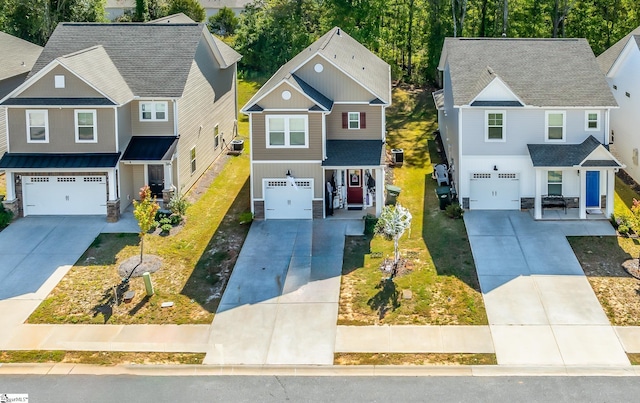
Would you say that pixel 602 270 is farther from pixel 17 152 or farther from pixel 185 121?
pixel 17 152

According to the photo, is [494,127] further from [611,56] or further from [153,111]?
[153,111]

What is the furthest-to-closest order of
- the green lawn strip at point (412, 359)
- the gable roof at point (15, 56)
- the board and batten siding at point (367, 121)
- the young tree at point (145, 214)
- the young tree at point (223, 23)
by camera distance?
the young tree at point (223, 23) < the gable roof at point (15, 56) < the board and batten siding at point (367, 121) < the young tree at point (145, 214) < the green lawn strip at point (412, 359)

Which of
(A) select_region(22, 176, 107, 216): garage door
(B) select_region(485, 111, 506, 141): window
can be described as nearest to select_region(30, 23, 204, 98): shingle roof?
(A) select_region(22, 176, 107, 216): garage door

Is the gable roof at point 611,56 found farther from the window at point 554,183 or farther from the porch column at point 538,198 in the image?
the porch column at point 538,198

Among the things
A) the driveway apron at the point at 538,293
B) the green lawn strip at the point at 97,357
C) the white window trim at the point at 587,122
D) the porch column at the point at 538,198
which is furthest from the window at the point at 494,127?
the green lawn strip at the point at 97,357

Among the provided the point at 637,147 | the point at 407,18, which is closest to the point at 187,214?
the point at 637,147

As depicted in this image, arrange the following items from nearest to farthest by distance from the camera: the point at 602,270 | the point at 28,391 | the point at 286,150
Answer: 1. the point at 28,391
2. the point at 602,270
3. the point at 286,150
